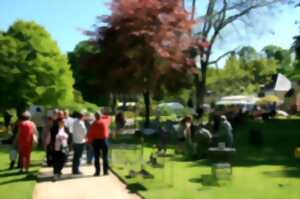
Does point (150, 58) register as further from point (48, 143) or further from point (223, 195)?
point (223, 195)

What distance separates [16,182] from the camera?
663 inches

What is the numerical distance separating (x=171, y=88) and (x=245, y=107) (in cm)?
4154

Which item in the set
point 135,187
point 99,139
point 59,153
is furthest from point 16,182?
point 135,187

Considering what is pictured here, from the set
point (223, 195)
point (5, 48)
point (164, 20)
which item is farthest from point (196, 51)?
point (223, 195)

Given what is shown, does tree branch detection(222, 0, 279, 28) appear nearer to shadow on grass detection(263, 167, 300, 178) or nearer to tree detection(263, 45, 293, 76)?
shadow on grass detection(263, 167, 300, 178)

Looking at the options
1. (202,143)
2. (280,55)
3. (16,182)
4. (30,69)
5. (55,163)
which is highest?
(280,55)

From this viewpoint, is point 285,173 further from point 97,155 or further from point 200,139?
point 97,155

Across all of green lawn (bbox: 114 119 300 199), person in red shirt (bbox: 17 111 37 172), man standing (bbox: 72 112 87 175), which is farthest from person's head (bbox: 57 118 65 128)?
green lawn (bbox: 114 119 300 199)

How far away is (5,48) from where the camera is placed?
57188mm

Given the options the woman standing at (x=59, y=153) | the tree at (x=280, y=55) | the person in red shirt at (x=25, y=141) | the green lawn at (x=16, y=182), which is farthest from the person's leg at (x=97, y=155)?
the tree at (x=280, y=55)

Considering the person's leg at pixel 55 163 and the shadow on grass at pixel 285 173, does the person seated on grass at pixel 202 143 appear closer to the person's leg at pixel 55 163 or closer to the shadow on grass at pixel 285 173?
the shadow on grass at pixel 285 173

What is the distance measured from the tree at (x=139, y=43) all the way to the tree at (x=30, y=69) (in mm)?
23183

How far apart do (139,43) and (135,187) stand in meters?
17.9

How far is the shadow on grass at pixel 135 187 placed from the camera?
1481 cm
